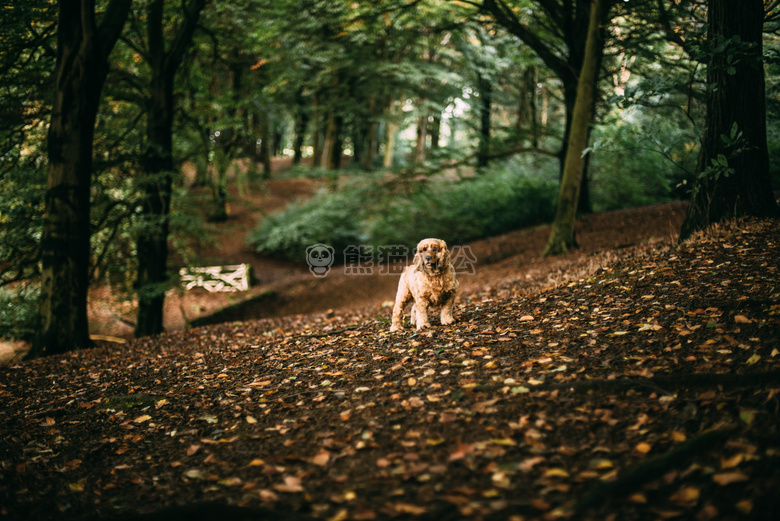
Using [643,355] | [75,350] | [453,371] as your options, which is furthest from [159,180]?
[643,355]

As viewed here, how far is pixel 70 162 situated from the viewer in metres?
8.30

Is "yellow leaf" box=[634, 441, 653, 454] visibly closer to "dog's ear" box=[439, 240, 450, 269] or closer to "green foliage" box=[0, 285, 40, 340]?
"dog's ear" box=[439, 240, 450, 269]

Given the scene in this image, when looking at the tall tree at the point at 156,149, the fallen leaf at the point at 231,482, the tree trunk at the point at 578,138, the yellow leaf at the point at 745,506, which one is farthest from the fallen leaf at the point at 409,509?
the tree trunk at the point at 578,138

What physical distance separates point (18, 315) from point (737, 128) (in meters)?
13.8

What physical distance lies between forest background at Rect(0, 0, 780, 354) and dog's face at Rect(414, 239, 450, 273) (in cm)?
394

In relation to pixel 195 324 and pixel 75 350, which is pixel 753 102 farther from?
pixel 195 324

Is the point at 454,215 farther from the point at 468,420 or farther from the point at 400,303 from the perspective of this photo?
the point at 468,420

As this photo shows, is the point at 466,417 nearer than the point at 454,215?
Yes

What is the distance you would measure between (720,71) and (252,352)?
762 cm

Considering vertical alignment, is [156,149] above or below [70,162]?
above

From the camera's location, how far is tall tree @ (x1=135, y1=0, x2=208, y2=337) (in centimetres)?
1051

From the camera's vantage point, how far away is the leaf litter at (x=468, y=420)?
2744 mm

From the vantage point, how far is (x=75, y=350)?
8492 mm

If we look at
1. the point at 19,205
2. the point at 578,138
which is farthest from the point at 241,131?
the point at 578,138
